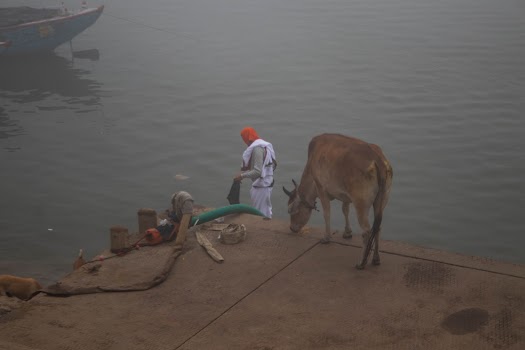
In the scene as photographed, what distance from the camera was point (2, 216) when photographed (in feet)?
58.1

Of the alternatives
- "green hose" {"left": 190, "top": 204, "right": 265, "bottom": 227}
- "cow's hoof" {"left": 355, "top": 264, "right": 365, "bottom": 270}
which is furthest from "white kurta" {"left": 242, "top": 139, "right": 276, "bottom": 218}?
"cow's hoof" {"left": 355, "top": 264, "right": 365, "bottom": 270}

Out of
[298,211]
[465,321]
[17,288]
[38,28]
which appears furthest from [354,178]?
[38,28]

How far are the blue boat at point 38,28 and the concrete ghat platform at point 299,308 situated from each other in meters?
22.2

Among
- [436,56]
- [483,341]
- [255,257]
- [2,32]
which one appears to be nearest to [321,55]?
[436,56]

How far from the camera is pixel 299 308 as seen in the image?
23.8ft

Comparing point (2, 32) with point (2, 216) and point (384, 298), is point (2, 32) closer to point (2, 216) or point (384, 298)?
point (2, 216)

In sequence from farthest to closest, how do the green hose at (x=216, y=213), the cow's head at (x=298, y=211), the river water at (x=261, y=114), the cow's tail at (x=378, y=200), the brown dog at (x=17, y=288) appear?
the river water at (x=261, y=114) < the green hose at (x=216, y=213) < the cow's head at (x=298, y=211) < the brown dog at (x=17, y=288) < the cow's tail at (x=378, y=200)

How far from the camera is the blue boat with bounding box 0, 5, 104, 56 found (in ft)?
92.1

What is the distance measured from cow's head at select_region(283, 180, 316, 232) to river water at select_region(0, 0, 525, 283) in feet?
21.9

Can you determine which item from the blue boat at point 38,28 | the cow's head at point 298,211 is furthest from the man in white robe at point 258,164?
the blue boat at point 38,28

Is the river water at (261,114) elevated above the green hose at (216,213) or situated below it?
below

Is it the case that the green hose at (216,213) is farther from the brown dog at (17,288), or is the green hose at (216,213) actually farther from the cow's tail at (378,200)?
the cow's tail at (378,200)

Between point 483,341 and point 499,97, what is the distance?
21.1 meters

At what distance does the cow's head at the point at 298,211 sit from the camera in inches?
367
